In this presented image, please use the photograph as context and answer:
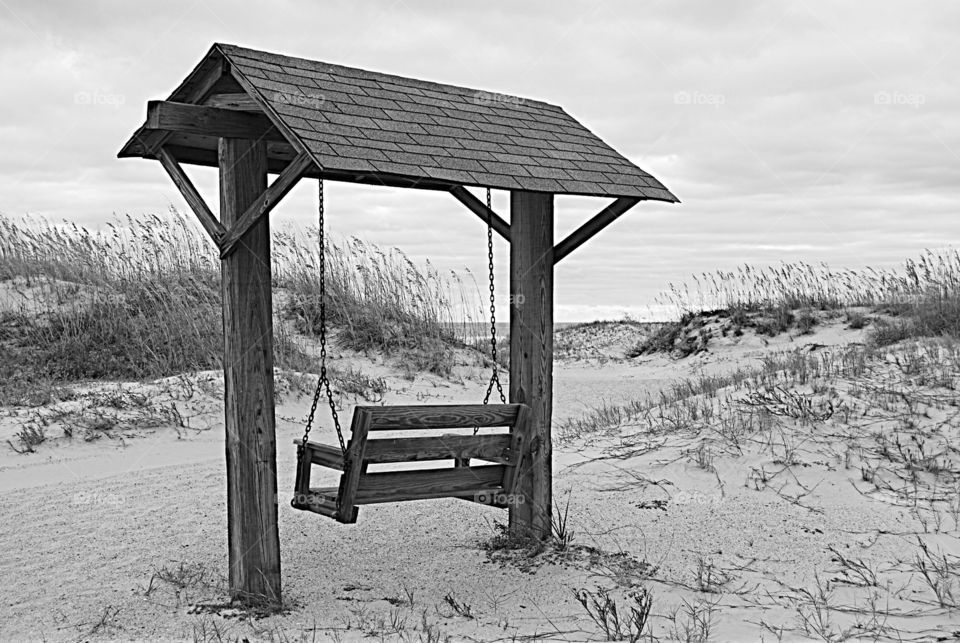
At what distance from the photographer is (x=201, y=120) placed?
17.2ft

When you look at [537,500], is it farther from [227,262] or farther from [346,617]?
[227,262]

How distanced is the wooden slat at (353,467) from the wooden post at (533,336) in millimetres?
1473

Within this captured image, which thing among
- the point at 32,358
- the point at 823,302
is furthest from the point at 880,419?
the point at 32,358

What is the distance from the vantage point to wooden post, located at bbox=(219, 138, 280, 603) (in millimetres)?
5336

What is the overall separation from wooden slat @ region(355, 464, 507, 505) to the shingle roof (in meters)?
1.69

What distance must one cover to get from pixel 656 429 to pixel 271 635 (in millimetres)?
4912

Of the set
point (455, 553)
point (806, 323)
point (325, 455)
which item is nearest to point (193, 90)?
point (325, 455)

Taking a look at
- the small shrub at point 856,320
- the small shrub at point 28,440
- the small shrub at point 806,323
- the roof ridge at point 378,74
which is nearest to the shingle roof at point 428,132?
the roof ridge at point 378,74

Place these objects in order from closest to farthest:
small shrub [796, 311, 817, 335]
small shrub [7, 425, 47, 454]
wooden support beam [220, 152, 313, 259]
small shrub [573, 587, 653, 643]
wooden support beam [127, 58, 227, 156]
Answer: small shrub [573, 587, 653, 643] < wooden support beam [220, 152, 313, 259] < wooden support beam [127, 58, 227, 156] < small shrub [7, 425, 47, 454] < small shrub [796, 311, 817, 335]

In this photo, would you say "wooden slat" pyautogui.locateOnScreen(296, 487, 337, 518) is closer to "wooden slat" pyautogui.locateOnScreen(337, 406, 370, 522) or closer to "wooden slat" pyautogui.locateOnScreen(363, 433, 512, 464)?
"wooden slat" pyautogui.locateOnScreen(337, 406, 370, 522)

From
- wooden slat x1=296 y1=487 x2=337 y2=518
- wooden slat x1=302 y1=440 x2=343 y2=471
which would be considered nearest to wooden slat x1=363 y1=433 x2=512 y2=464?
wooden slat x1=302 y1=440 x2=343 y2=471

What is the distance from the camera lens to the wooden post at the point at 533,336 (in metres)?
6.28

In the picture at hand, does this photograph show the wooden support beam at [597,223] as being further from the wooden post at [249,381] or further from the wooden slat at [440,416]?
the wooden post at [249,381]

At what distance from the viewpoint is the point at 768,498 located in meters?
7.02
